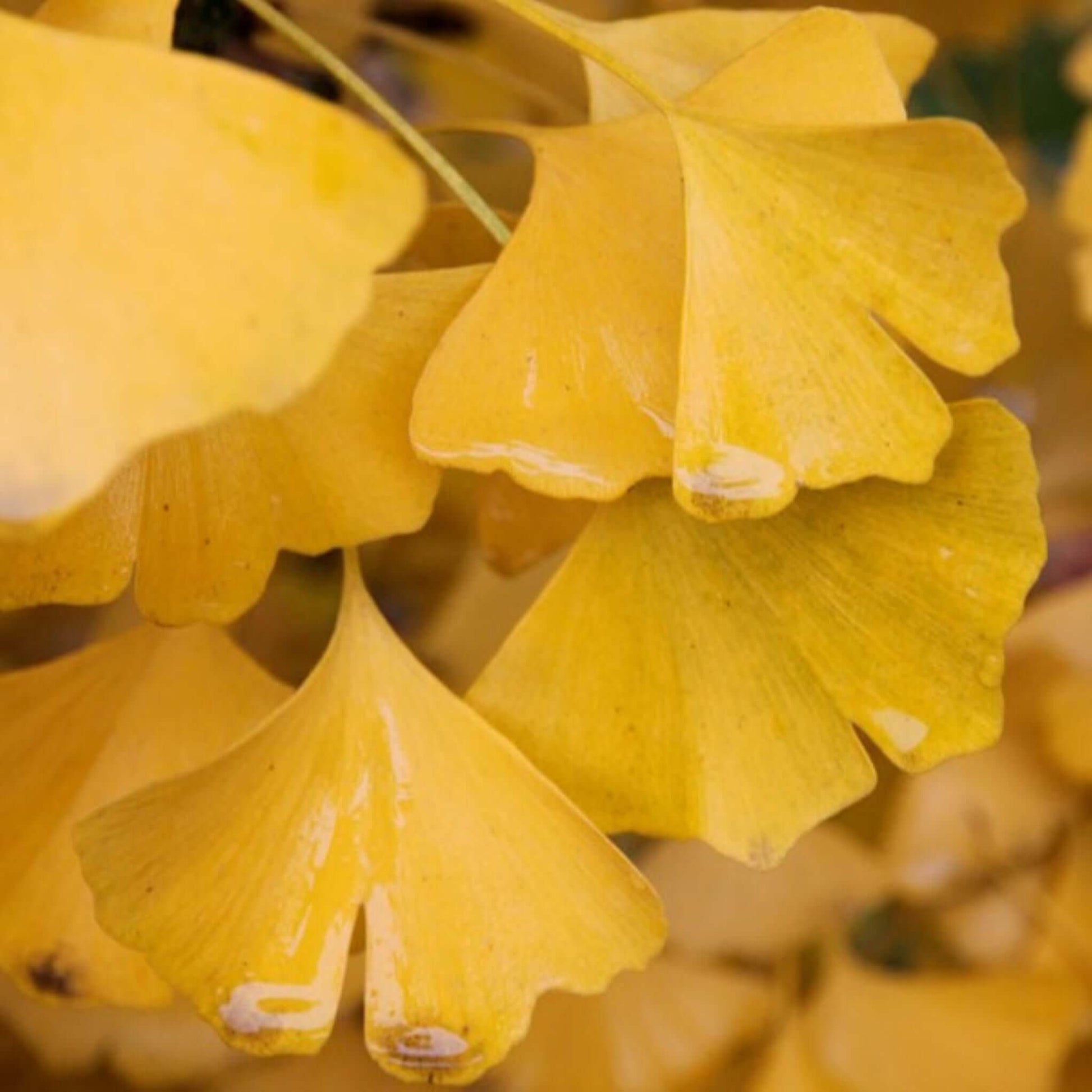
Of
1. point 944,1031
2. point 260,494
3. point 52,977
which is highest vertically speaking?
point 260,494

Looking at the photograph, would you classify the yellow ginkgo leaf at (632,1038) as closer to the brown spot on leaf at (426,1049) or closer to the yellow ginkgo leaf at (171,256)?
the brown spot on leaf at (426,1049)

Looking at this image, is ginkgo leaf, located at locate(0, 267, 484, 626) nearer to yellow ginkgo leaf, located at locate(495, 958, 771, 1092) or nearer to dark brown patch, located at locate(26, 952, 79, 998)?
dark brown patch, located at locate(26, 952, 79, 998)

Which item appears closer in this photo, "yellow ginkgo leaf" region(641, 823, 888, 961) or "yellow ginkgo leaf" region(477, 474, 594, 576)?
"yellow ginkgo leaf" region(477, 474, 594, 576)

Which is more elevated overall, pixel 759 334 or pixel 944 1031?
pixel 759 334

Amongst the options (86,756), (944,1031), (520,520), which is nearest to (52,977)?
(86,756)

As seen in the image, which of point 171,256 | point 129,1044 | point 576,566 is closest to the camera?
point 171,256

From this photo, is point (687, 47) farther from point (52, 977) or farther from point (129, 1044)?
point (129, 1044)

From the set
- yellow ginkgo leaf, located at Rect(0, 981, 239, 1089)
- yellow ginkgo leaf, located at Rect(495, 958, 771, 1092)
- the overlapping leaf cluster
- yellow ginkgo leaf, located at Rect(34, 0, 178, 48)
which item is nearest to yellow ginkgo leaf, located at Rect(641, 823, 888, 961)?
yellow ginkgo leaf, located at Rect(495, 958, 771, 1092)

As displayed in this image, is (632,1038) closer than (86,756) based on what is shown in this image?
No
